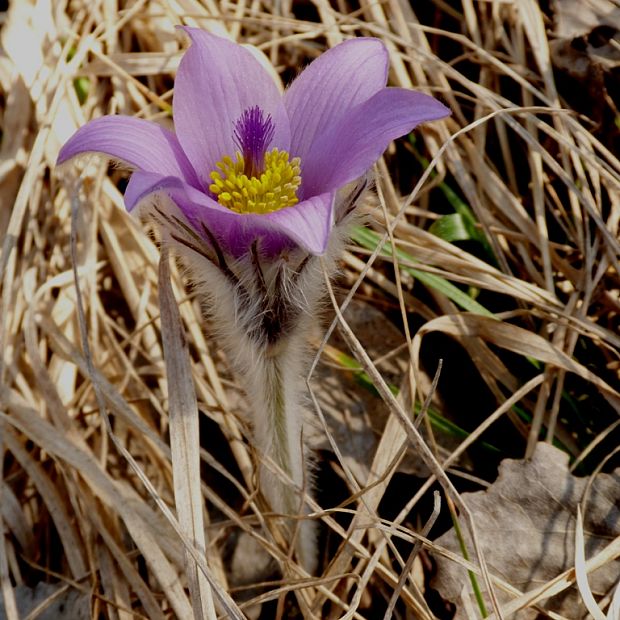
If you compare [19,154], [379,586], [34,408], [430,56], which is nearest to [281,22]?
[430,56]

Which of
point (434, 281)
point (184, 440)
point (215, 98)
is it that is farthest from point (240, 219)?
point (434, 281)

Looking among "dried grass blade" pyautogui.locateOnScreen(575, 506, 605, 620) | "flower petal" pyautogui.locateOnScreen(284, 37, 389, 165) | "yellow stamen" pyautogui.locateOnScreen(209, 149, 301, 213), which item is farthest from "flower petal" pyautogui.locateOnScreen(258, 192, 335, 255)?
"dried grass blade" pyautogui.locateOnScreen(575, 506, 605, 620)

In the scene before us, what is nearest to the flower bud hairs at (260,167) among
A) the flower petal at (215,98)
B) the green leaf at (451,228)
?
the flower petal at (215,98)

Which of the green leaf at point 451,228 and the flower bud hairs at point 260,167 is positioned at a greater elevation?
the flower bud hairs at point 260,167

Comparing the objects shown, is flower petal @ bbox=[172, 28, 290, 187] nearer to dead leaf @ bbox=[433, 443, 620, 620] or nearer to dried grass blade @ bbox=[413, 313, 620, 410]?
dried grass blade @ bbox=[413, 313, 620, 410]

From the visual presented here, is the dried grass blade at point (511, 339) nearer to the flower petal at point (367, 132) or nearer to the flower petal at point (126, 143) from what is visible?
the flower petal at point (367, 132)

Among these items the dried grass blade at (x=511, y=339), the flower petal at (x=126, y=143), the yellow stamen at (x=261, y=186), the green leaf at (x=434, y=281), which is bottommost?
the dried grass blade at (x=511, y=339)

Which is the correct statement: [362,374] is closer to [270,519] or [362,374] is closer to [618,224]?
[270,519]
